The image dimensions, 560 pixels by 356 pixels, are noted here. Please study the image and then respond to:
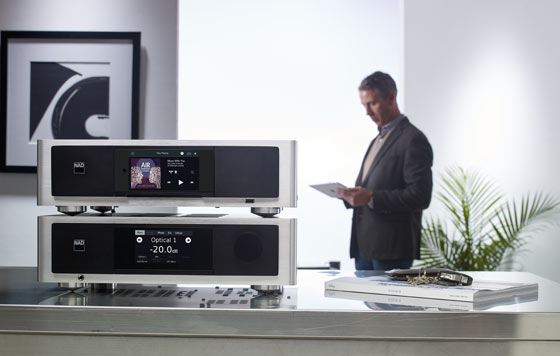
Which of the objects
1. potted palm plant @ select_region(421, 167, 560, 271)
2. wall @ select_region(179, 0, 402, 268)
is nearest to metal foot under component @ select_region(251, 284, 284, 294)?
potted palm plant @ select_region(421, 167, 560, 271)

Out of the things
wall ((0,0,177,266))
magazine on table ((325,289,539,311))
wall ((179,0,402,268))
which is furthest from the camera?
wall ((179,0,402,268))

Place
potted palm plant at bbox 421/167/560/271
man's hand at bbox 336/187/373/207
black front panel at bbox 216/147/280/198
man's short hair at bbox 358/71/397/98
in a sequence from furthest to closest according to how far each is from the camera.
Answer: man's short hair at bbox 358/71/397/98 < potted palm plant at bbox 421/167/560/271 < man's hand at bbox 336/187/373/207 < black front panel at bbox 216/147/280/198

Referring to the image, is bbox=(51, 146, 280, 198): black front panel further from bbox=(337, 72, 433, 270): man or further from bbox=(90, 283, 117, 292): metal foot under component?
bbox=(337, 72, 433, 270): man

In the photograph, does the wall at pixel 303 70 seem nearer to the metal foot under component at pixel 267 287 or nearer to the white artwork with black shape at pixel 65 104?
the white artwork with black shape at pixel 65 104

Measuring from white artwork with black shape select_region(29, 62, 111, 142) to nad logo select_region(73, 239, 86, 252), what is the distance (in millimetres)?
1572

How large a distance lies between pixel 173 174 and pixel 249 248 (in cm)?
18

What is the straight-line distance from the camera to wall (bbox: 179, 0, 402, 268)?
4.92 metres

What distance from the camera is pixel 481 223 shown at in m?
4.26

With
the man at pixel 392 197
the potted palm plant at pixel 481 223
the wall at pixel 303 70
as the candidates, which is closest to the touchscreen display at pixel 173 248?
the man at pixel 392 197

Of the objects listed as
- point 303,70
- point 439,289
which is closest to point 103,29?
point 439,289

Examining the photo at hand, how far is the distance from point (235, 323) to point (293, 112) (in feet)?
13.2

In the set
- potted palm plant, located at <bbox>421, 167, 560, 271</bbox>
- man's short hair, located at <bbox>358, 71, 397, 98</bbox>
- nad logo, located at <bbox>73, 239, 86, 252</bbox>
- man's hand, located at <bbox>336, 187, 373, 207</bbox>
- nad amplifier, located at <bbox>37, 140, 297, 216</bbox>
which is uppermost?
man's short hair, located at <bbox>358, 71, 397, 98</bbox>

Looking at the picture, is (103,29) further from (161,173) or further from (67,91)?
(161,173)

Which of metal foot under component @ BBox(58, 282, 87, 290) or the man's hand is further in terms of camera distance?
the man's hand
